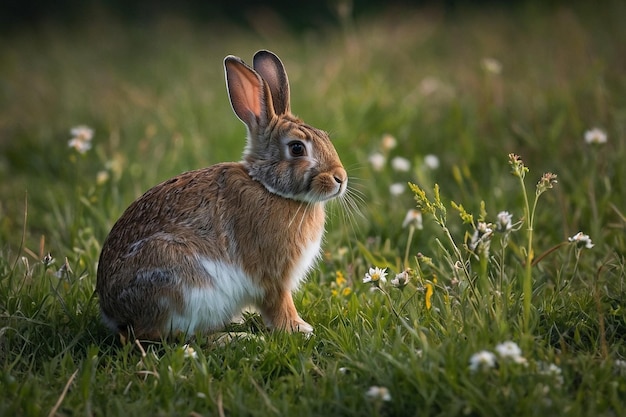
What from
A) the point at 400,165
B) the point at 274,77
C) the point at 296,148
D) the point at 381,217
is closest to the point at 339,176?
the point at 296,148

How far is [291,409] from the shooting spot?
3.16 m

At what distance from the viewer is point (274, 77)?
4.34 metres

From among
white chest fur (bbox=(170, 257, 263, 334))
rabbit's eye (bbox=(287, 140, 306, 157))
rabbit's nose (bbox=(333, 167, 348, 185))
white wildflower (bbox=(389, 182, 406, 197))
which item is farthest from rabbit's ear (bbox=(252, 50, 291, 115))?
white wildflower (bbox=(389, 182, 406, 197))

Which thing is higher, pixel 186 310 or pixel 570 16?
pixel 570 16

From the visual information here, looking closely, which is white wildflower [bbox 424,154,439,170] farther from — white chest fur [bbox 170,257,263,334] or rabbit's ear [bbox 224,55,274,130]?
white chest fur [bbox 170,257,263,334]

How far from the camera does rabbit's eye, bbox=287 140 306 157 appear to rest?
403cm

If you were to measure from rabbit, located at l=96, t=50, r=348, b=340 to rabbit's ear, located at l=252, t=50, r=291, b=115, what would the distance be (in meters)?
0.17

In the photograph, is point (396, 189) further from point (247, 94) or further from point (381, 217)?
point (247, 94)

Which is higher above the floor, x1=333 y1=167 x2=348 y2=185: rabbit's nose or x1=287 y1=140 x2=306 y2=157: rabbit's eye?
x1=287 y1=140 x2=306 y2=157: rabbit's eye

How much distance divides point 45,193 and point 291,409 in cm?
363

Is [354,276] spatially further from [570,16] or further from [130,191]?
[570,16]

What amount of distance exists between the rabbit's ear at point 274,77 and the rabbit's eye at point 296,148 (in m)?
0.35

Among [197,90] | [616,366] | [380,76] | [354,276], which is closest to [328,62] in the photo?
[380,76]

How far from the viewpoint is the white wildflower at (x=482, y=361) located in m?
2.94
